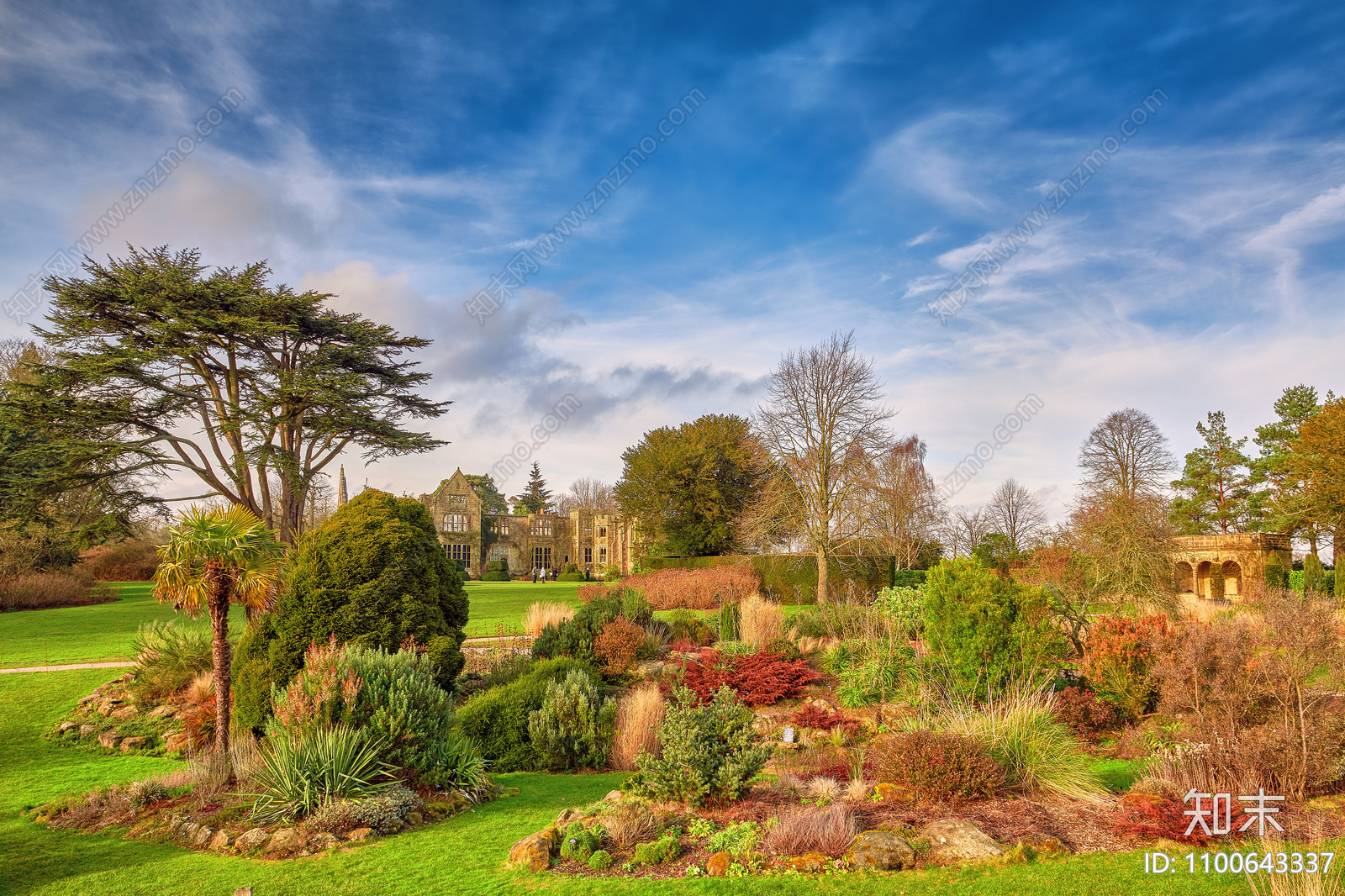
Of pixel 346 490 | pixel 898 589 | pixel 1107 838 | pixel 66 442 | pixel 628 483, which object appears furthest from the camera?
pixel 346 490

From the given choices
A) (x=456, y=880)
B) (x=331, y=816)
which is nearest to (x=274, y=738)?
(x=331, y=816)

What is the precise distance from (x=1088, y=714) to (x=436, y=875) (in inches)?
318

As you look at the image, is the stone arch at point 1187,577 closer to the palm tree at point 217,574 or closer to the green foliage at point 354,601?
the green foliage at point 354,601

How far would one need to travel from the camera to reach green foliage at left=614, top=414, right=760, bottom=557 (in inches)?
1319

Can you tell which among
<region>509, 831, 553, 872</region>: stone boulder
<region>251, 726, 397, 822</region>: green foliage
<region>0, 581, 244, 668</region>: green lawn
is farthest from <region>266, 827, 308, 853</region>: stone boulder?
<region>0, 581, 244, 668</region>: green lawn

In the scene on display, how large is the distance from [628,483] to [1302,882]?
3247 cm

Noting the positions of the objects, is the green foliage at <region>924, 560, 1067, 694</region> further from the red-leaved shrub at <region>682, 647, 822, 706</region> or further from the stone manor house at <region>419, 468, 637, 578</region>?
the stone manor house at <region>419, 468, 637, 578</region>

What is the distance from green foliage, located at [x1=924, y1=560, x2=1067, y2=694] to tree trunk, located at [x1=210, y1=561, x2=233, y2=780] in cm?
838

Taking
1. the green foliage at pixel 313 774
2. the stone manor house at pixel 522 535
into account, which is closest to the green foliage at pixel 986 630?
the green foliage at pixel 313 774

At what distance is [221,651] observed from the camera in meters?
7.83

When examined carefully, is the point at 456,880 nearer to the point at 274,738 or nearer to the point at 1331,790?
the point at 274,738

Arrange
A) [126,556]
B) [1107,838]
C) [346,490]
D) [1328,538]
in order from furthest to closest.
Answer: [346,490] → [126,556] → [1328,538] → [1107,838]

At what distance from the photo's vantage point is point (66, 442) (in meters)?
21.5

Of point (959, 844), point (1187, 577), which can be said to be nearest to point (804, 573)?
point (959, 844)
